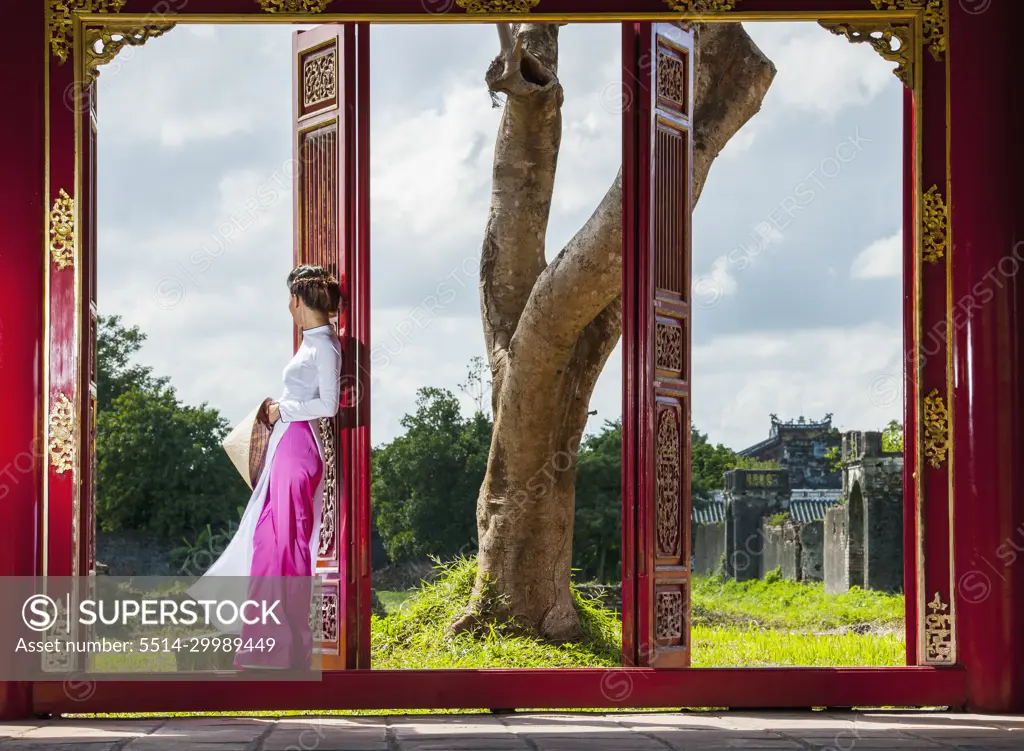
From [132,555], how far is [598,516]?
237 inches

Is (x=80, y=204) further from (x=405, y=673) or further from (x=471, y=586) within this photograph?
(x=471, y=586)

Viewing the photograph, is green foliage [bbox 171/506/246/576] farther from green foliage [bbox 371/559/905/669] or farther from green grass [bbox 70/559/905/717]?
green foliage [bbox 371/559/905/669]

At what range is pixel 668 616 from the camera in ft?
14.4

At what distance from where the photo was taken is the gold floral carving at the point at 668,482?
448cm

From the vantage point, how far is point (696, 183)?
739cm

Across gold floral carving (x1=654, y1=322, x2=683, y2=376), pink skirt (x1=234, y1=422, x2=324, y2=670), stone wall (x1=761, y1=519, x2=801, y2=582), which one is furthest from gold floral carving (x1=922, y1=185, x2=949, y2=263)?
stone wall (x1=761, y1=519, x2=801, y2=582)

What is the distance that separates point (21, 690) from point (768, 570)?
15869mm

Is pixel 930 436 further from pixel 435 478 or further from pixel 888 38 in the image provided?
pixel 435 478

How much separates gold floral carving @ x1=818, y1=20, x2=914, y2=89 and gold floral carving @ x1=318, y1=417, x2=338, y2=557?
233cm

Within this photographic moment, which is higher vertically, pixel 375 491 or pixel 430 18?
pixel 430 18

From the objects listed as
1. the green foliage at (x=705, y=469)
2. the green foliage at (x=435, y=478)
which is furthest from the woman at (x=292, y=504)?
the green foliage at (x=705, y=469)

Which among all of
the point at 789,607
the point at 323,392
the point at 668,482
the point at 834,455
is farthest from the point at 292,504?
the point at 834,455

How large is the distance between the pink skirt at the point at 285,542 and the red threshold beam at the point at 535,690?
0.58 metres

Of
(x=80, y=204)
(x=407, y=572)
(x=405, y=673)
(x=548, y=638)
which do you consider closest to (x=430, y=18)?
(x=80, y=204)
